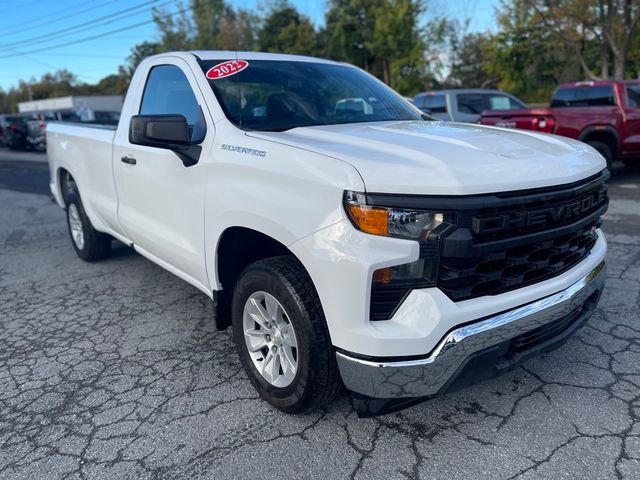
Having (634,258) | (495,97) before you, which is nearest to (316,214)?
(634,258)

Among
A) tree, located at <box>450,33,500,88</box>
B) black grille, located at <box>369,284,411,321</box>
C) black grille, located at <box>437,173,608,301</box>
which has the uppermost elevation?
tree, located at <box>450,33,500,88</box>

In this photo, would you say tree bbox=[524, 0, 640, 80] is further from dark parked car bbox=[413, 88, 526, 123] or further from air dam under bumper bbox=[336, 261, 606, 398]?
air dam under bumper bbox=[336, 261, 606, 398]

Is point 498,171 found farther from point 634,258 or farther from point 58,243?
point 58,243

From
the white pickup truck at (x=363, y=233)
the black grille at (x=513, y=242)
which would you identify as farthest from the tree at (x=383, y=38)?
the black grille at (x=513, y=242)

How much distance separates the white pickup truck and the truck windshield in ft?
0.05

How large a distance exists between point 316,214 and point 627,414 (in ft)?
6.28

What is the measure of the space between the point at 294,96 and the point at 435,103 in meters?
9.67

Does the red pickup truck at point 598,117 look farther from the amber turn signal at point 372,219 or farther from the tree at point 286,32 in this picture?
the tree at point 286,32

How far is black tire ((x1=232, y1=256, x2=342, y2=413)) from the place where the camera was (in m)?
2.48

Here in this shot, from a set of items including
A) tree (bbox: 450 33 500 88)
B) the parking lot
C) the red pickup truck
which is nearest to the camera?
the parking lot

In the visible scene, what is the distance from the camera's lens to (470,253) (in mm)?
2209

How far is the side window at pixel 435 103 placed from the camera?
40.7 feet

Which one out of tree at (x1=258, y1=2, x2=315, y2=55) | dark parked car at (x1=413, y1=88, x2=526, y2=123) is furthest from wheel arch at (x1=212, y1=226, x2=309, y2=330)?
tree at (x1=258, y1=2, x2=315, y2=55)

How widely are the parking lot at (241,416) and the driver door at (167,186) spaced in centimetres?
60
